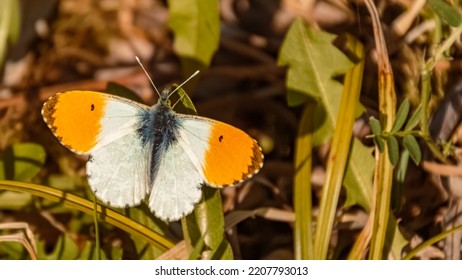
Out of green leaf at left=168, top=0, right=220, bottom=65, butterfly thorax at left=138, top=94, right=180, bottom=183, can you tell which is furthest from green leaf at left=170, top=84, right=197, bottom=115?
green leaf at left=168, top=0, right=220, bottom=65

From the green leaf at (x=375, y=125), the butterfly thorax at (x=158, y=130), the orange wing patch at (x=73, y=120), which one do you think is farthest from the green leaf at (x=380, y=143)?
the orange wing patch at (x=73, y=120)

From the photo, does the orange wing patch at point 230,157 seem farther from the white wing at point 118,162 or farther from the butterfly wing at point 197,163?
the white wing at point 118,162

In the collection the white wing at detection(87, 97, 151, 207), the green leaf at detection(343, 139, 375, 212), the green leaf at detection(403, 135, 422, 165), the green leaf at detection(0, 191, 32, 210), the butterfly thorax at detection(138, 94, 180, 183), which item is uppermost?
the green leaf at detection(403, 135, 422, 165)

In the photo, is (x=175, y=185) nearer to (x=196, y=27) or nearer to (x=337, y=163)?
(x=337, y=163)

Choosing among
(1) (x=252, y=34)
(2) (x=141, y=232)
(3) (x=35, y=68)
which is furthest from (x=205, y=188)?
(3) (x=35, y=68)

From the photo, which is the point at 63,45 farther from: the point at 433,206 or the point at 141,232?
the point at 433,206

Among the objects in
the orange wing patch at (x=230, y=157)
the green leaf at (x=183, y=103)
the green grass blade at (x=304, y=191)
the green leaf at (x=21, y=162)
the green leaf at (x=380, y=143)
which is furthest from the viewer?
the green leaf at (x=21, y=162)

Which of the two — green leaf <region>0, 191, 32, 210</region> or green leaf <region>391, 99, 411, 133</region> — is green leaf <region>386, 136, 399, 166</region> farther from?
green leaf <region>0, 191, 32, 210</region>
